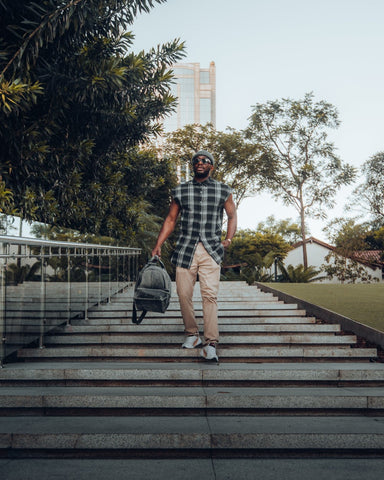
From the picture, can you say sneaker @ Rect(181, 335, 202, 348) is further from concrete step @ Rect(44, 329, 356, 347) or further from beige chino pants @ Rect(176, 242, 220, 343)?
concrete step @ Rect(44, 329, 356, 347)

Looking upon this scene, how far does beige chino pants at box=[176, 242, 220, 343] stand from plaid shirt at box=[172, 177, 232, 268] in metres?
0.05

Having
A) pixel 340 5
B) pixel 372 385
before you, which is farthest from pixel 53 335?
pixel 340 5

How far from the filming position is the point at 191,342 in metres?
5.12

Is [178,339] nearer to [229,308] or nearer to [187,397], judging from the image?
[187,397]

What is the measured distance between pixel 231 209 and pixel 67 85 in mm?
3903

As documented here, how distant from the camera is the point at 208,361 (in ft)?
15.9

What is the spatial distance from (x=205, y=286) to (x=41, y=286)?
1573mm

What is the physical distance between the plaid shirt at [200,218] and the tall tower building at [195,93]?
4874 inches

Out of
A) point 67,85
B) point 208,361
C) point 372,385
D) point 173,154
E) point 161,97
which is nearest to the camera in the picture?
point 372,385

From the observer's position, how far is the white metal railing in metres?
4.48

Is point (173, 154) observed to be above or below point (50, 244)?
above

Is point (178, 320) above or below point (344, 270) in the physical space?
below

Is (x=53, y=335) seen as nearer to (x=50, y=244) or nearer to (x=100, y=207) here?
(x=50, y=244)
